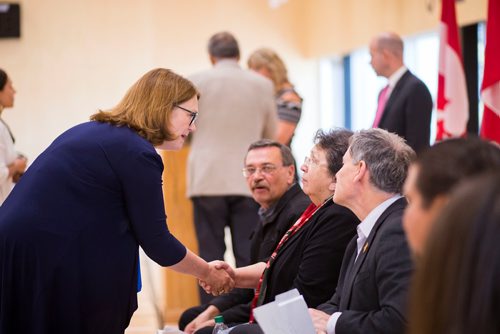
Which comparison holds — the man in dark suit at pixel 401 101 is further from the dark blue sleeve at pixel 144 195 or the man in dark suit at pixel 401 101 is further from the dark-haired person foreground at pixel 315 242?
the dark blue sleeve at pixel 144 195

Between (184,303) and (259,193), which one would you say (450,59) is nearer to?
(259,193)

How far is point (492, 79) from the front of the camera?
154 inches

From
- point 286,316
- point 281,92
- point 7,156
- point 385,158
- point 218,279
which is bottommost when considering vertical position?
point 218,279

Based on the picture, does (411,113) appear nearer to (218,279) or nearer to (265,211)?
(265,211)

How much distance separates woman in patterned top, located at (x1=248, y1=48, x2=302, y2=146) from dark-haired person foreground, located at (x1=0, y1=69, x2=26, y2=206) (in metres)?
1.58

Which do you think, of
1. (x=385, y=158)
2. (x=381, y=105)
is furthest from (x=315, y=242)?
(x=381, y=105)

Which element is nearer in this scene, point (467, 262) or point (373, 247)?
point (467, 262)

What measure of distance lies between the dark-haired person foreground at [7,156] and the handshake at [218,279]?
5.72ft

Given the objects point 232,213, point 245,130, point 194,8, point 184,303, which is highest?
point 194,8

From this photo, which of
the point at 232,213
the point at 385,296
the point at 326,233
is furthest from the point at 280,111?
the point at 385,296

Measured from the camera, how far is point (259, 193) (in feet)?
12.1

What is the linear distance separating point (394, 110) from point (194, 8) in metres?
4.39

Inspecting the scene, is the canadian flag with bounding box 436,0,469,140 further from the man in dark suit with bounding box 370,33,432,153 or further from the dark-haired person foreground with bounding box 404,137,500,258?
the dark-haired person foreground with bounding box 404,137,500,258

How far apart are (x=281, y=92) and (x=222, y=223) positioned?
0.98 meters
